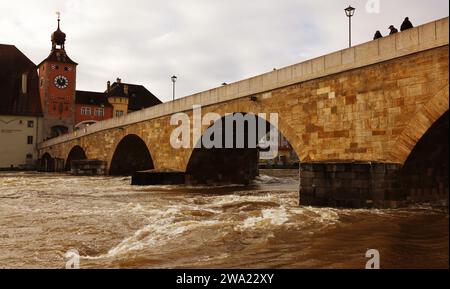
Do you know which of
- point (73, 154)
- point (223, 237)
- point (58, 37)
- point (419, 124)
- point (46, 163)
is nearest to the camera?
point (223, 237)

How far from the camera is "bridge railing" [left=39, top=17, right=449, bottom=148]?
9961mm

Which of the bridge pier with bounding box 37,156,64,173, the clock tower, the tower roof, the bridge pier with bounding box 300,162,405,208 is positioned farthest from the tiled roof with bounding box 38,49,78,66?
the bridge pier with bounding box 300,162,405,208

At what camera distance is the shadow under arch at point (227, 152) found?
2117 cm

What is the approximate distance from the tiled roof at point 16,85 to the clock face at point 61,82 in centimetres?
368

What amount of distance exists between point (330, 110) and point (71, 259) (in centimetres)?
929

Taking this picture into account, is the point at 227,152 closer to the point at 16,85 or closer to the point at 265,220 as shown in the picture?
the point at 265,220

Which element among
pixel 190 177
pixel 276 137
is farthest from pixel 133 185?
pixel 276 137

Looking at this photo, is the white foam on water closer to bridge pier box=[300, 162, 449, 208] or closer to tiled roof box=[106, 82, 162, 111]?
bridge pier box=[300, 162, 449, 208]

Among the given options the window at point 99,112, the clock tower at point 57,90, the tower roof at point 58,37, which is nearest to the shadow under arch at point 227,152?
the clock tower at point 57,90

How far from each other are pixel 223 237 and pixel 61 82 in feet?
192

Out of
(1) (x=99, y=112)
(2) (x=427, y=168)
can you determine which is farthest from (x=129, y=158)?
(1) (x=99, y=112)

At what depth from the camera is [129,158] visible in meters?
35.3

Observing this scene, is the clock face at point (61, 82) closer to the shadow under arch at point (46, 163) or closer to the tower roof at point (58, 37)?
the tower roof at point (58, 37)

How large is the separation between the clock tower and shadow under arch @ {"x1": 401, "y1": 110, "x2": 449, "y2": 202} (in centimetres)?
5650
